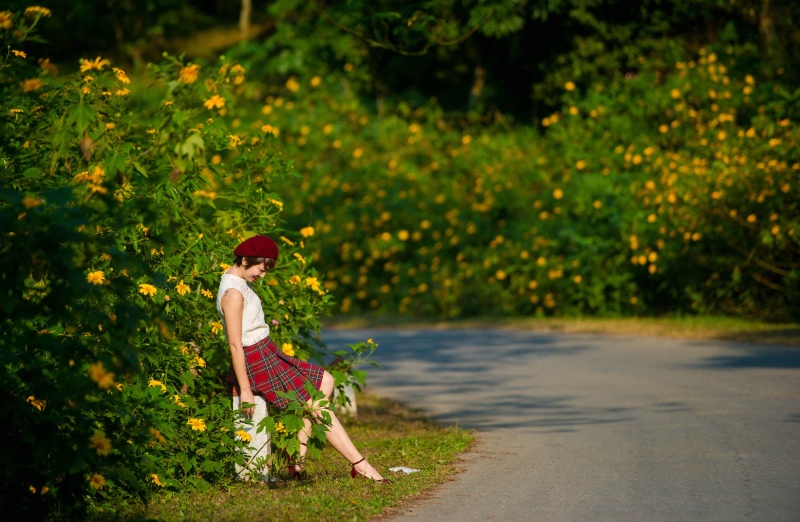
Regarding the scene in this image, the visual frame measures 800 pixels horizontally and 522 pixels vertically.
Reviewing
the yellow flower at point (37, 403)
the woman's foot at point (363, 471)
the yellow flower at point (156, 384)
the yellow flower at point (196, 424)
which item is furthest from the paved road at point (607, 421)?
the yellow flower at point (37, 403)

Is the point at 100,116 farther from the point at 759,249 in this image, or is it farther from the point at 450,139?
the point at 450,139

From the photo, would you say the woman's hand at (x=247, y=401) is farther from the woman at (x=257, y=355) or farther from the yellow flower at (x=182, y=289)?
the yellow flower at (x=182, y=289)

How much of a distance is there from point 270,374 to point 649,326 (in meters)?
10.4

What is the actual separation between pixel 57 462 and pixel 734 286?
12.8m

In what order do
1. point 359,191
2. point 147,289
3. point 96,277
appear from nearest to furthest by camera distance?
1. point 96,277
2. point 147,289
3. point 359,191

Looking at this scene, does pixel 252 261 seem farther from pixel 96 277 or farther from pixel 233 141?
pixel 233 141

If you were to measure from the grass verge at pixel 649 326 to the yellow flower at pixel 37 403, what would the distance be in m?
10.5

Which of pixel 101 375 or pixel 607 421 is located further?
pixel 607 421

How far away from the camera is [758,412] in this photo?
31.1 feet

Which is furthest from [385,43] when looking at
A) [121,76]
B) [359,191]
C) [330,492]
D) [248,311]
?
[359,191]

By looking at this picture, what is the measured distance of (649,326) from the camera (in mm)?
16297

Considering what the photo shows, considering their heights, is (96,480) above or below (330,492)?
above

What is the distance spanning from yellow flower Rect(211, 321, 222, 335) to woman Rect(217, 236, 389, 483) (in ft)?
1.06

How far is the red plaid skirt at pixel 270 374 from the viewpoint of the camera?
6875mm
